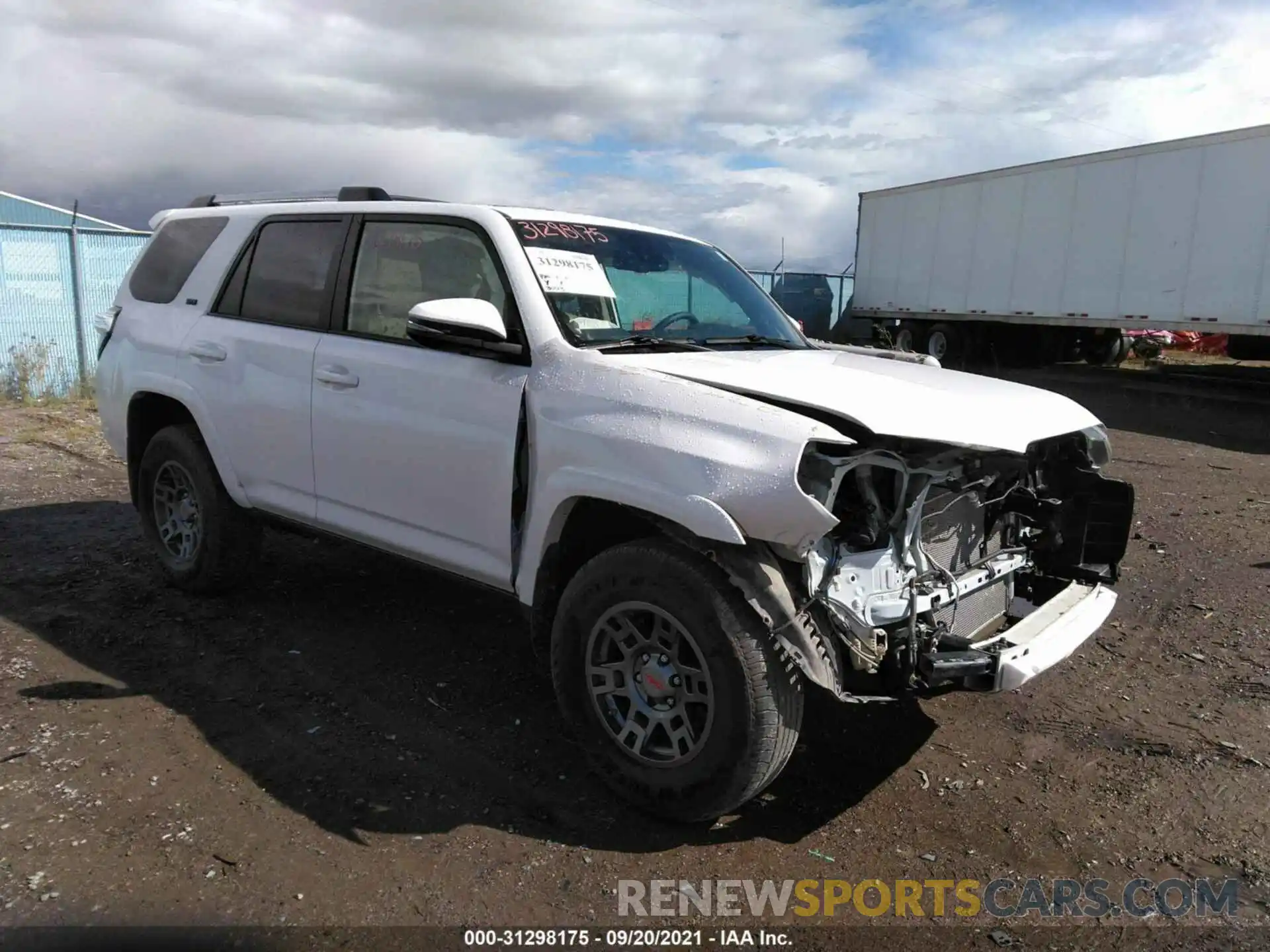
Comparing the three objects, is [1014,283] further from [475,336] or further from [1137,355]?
[475,336]

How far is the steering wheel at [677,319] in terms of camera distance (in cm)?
391

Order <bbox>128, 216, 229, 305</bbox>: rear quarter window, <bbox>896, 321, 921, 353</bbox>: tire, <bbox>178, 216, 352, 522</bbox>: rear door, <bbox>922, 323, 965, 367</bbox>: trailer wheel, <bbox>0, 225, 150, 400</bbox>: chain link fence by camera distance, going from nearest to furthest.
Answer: <bbox>178, 216, 352, 522</bbox>: rear door, <bbox>128, 216, 229, 305</bbox>: rear quarter window, <bbox>0, 225, 150, 400</bbox>: chain link fence, <bbox>922, 323, 965, 367</bbox>: trailer wheel, <bbox>896, 321, 921, 353</bbox>: tire

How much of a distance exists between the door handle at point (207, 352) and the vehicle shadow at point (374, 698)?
111 centimetres

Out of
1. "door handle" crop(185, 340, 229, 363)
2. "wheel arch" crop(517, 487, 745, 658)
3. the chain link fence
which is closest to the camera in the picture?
"wheel arch" crop(517, 487, 745, 658)

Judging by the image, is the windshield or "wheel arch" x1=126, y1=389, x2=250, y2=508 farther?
"wheel arch" x1=126, y1=389, x2=250, y2=508

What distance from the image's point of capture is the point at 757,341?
4.11 m

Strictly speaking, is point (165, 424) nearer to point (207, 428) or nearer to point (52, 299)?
point (207, 428)

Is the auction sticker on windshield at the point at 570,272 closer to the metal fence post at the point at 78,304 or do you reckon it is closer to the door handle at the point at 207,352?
the door handle at the point at 207,352

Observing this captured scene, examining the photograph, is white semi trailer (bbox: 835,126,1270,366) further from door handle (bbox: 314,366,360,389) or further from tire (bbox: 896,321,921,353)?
door handle (bbox: 314,366,360,389)

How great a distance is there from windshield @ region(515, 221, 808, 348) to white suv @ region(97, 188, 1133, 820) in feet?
0.05

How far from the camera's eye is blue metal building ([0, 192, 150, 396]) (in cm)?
1305

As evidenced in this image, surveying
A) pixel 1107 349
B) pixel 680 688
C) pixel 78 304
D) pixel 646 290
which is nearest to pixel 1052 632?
pixel 680 688

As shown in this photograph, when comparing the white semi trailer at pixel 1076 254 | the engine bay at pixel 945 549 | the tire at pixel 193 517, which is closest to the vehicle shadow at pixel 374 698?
the tire at pixel 193 517

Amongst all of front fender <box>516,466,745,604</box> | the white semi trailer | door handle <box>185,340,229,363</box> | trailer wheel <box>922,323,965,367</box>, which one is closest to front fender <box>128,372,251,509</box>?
door handle <box>185,340,229,363</box>
